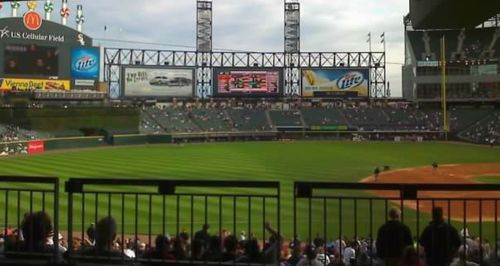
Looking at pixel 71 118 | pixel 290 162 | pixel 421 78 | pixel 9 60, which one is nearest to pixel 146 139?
pixel 71 118

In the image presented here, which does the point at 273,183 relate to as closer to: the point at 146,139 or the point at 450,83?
the point at 146,139

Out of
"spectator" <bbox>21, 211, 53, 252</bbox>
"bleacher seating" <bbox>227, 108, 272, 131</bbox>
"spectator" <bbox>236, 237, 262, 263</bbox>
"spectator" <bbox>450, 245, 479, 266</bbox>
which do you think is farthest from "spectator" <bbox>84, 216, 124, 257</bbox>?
"bleacher seating" <bbox>227, 108, 272, 131</bbox>

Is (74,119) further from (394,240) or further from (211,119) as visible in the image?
(394,240)

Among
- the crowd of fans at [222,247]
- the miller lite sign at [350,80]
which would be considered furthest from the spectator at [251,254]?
the miller lite sign at [350,80]

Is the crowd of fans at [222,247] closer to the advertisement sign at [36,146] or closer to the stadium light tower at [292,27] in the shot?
the advertisement sign at [36,146]

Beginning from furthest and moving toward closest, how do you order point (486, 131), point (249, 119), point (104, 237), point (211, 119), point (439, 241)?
point (249, 119)
point (211, 119)
point (486, 131)
point (104, 237)
point (439, 241)

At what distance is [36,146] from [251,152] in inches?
815

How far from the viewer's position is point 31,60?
6228 centimetres

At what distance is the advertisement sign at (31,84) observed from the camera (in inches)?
2406

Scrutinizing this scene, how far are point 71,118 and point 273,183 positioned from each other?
212 feet

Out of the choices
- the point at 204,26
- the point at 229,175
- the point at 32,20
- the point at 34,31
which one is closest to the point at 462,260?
the point at 229,175

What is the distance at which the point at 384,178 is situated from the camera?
30.9 meters

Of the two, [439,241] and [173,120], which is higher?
[173,120]

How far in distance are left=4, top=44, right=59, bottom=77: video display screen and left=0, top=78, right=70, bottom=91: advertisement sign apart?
81 centimetres
